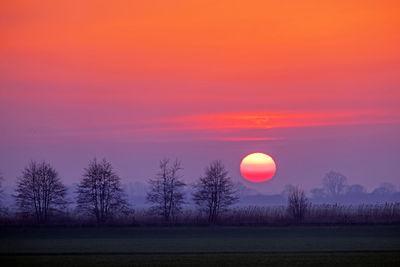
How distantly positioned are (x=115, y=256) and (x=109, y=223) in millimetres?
32317

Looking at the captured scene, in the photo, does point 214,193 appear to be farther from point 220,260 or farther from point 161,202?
point 220,260

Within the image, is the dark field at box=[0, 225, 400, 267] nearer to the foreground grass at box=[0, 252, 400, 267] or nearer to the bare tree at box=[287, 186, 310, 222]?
the foreground grass at box=[0, 252, 400, 267]

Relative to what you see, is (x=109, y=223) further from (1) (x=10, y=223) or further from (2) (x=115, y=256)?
(2) (x=115, y=256)

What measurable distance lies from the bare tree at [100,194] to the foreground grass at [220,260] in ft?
117

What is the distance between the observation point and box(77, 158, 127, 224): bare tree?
72562 millimetres

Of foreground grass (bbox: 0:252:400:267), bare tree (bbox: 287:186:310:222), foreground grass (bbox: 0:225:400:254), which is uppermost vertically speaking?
bare tree (bbox: 287:186:310:222)

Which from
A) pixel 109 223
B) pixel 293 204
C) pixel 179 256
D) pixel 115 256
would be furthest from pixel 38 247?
pixel 293 204

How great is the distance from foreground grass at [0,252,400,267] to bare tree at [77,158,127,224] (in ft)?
117

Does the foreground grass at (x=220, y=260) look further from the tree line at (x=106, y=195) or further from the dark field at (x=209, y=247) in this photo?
the tree line at (x=106, y=195)

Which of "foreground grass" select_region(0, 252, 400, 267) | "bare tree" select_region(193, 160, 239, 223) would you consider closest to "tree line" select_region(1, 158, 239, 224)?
"bare tree" select_region(193, 160, 239, 223)

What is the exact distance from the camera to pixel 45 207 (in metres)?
74.2

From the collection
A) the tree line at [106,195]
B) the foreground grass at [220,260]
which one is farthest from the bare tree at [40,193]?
the foreground grass at [220,260]

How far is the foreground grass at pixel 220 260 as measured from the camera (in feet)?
101

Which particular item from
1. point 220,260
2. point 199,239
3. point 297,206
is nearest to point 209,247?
point 199,239
